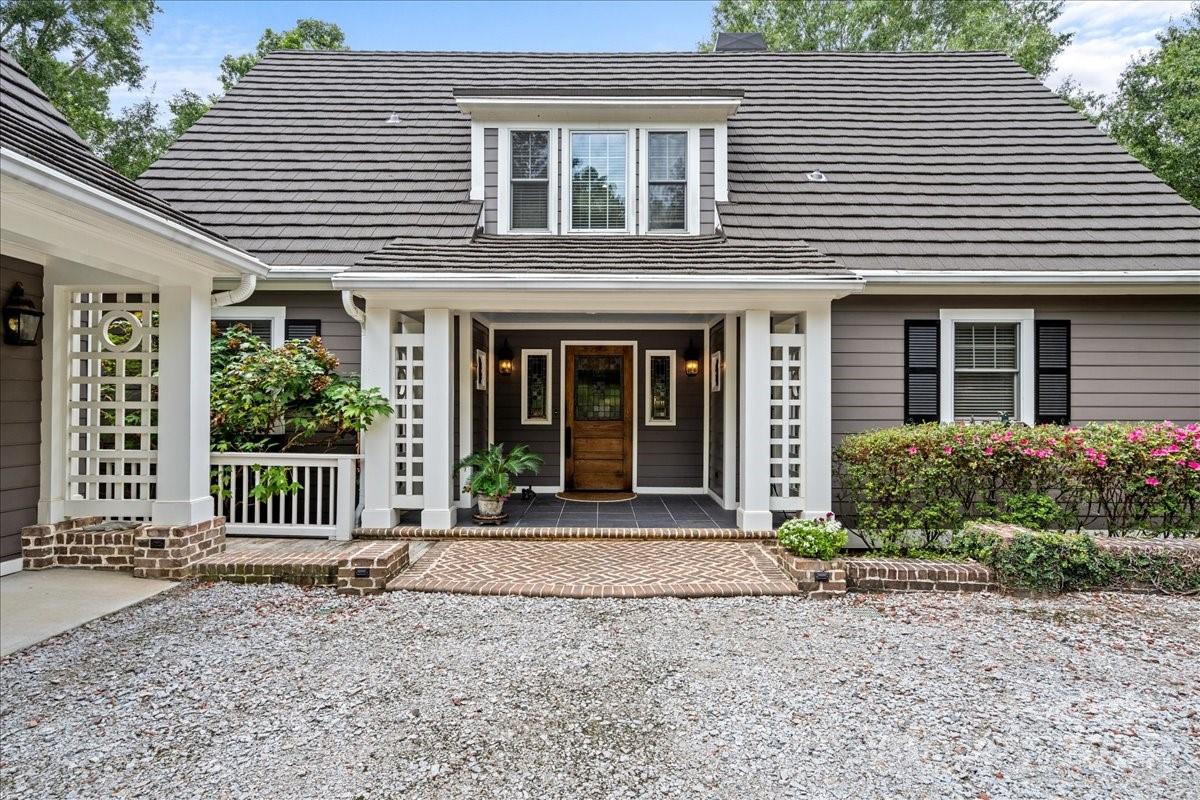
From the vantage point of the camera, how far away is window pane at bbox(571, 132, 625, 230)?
7312 millimetres

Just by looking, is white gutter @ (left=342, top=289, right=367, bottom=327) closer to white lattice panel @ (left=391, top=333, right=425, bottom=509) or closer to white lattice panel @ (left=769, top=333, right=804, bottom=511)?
white lattice panel @ (left=391, top=333, right=425, bottom=509)

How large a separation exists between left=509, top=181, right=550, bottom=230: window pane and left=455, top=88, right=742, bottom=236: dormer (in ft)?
0.04

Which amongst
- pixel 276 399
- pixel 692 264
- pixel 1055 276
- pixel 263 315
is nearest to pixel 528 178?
pixel 692 264

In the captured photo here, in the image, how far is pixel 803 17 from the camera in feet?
55.7

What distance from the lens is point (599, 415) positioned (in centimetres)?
858

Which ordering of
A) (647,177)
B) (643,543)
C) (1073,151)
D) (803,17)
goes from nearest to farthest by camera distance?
(643,543) < (647,177) < (1073,151) < (803,17)

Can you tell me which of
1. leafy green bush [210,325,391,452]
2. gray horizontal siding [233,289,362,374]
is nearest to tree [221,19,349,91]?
gray horizontal siding [233,289,362,374]

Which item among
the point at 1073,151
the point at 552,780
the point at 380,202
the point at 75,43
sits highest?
the point at 75,43

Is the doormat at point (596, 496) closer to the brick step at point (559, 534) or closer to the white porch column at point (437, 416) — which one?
the brick step at point (559, 534)

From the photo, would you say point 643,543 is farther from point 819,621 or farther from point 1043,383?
point 1043,383

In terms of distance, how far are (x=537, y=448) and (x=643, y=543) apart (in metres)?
3.04

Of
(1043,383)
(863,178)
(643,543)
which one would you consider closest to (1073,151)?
(863,178)

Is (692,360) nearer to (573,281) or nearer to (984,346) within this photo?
(573,281)

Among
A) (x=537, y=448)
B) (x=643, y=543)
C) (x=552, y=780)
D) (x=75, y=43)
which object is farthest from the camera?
(x=75, y=43)
